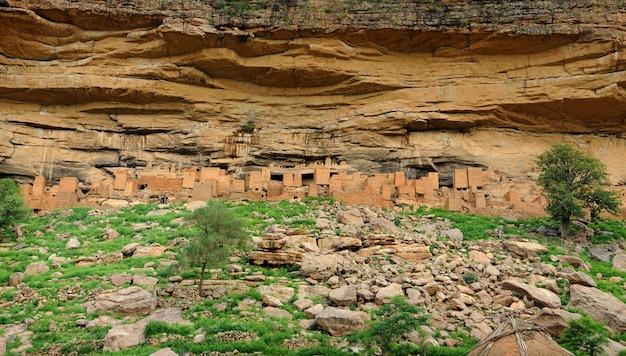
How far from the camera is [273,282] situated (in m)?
12.6

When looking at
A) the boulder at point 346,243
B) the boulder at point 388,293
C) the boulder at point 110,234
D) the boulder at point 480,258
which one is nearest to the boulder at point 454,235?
the boulder at point 480,258

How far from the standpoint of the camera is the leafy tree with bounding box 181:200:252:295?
12.2 meters

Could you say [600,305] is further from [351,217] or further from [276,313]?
[351,217]

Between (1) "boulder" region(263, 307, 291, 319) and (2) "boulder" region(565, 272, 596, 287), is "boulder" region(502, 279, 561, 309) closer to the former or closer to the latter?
(2) "boulder" region(565, 272, 596, 287)

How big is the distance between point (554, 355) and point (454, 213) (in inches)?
516

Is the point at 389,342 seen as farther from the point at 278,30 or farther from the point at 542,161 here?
the point at 278,30

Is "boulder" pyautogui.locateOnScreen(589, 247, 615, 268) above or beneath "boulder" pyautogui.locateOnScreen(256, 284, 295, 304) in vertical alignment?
above

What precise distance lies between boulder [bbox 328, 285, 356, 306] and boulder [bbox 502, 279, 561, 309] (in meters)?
3.87

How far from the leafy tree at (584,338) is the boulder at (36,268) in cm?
1269

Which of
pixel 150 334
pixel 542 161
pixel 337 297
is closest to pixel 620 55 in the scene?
pixel 542 161

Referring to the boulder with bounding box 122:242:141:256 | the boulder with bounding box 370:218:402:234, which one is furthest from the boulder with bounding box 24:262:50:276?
the boulder with bounding box 370:218:402:234

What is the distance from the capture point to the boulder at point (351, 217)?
59.2 feet

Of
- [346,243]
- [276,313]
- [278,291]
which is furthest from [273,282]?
[346,243]

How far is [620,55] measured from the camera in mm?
24281
